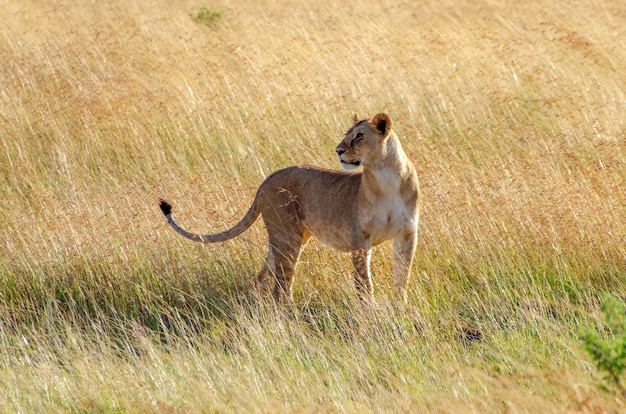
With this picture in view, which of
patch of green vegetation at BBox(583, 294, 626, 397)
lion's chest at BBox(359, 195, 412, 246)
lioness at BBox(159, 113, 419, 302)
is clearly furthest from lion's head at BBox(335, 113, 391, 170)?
patch of green vegetation at BBox(583, 294, 626, 397)

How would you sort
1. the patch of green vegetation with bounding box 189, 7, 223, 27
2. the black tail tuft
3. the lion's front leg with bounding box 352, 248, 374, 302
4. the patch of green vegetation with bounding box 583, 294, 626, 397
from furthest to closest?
the patch of green vegetation with bounding box 189, 7, 223, 27 → the black tail tuft → the lion's front leg with bounding box 352, 248, 374, 302 → the patch of green vegetation with bounding box 583, 294, 626, 397

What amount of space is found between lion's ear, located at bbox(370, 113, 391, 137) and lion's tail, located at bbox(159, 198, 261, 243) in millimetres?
916

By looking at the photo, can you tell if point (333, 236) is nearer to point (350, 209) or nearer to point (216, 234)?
point (350, 209)

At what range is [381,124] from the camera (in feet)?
18.9

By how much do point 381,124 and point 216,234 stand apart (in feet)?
3.59

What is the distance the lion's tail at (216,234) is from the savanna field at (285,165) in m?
0.27

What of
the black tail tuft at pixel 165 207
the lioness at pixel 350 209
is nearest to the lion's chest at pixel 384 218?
the lioness at pixel 350 209

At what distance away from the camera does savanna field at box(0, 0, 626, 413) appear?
476 cm

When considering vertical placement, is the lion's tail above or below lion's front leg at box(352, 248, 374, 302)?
above

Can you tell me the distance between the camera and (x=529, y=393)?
408cm

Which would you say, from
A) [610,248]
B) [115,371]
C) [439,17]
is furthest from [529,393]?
[439,17]

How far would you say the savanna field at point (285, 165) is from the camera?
15.6 ft

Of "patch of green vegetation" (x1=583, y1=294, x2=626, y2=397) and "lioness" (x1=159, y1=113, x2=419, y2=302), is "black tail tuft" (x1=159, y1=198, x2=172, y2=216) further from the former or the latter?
"patch of green vegetation" (x1=583, y1=294, x2=626, y2=397)

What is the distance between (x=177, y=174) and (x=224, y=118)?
42.4 inches
